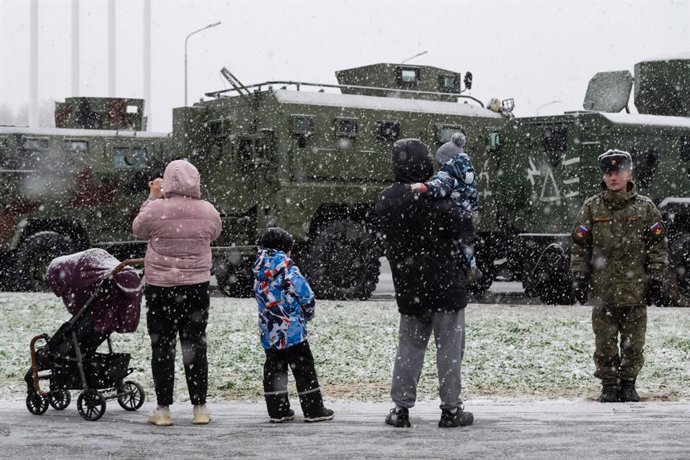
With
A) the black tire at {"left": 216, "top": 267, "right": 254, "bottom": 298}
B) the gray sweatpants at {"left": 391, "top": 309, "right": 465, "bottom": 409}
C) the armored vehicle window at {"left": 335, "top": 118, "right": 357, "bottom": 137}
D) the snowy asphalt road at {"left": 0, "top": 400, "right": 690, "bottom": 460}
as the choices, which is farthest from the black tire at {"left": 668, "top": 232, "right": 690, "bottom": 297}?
the gray sweatpants at {"left": 391, "top": 309, "right": 465, "bottom": 409}

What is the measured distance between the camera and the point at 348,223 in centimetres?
1727

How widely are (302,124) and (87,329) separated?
32.6 feet

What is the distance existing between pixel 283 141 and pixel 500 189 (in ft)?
11.9

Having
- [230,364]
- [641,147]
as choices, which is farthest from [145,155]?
[230,364]

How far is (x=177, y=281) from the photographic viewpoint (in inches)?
283

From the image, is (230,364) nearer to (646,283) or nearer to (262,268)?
(262,268)

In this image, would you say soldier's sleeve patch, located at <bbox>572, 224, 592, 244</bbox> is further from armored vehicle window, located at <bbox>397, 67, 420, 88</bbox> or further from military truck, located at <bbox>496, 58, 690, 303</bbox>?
armored vehicle window, located at <bbox>397, 67, 420, 88</bbox>

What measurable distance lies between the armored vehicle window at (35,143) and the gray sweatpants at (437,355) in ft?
42.5

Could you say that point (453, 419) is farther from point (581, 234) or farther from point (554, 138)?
point (554, 138)

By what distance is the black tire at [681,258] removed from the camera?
16.9m

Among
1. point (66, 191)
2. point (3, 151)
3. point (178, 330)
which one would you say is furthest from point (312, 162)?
point (178, 330)

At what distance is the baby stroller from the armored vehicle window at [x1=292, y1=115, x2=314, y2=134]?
9.67 metres

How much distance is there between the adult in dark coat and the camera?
22.6 feet

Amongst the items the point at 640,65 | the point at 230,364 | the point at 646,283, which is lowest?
the point at 230,364
